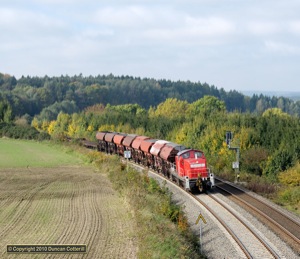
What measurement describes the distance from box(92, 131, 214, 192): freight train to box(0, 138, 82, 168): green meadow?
8.21m

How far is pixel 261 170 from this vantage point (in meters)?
47.3

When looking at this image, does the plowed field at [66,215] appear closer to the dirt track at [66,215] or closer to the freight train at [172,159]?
the dirt track at [66,215]

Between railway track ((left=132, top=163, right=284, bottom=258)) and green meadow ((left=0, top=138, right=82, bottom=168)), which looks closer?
railway track ((left=132, top=163, right=284, bottom=258))

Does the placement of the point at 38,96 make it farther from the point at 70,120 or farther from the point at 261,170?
the point at 261,170

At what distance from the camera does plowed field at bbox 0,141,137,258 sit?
20281mm

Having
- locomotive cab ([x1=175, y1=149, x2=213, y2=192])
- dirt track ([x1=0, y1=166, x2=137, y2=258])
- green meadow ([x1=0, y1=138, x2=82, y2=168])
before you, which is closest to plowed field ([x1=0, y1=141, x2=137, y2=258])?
dirt track ([x1=0, y1=166, x2=137, y2=258])

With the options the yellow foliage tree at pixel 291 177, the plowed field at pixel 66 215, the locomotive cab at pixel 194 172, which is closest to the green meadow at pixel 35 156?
the plowed field at pixel 66 215

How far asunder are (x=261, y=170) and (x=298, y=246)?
88.0 feet

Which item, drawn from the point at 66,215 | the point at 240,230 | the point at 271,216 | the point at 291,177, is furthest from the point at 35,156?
the point at 240,230

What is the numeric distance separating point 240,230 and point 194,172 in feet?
32.5

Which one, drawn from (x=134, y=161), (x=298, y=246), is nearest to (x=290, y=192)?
(x=298, y=246)

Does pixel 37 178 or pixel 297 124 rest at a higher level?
pixel 297 124

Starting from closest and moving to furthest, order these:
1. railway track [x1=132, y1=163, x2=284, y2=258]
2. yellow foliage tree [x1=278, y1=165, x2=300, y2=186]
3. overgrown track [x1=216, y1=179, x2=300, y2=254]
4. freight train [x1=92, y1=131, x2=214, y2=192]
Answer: railway track [x1=132, y1=163, x2=284, y2=258] < overgrown track [x1=216, y1=179, x2=300, y2=254] < freight train [x1=92, y1=131, x2=214, y2=192] < yellow foliage tree [x1=278, y1=165, x2=300, y2=186]

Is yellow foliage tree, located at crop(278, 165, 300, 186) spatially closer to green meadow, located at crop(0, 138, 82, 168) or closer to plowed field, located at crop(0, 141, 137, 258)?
plowed field, located at crop(0, 141, 137, 258)
